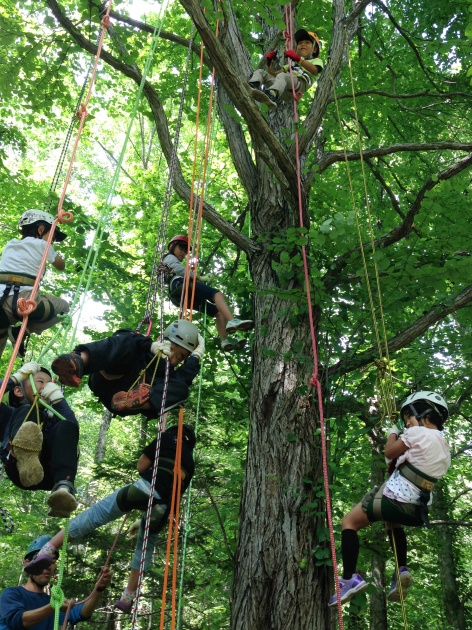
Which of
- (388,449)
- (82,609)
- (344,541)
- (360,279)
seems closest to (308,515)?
(344,541)

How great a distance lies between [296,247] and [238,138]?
158 centimetres

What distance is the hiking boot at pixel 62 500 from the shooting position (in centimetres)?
306

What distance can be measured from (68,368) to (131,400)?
1.61ft

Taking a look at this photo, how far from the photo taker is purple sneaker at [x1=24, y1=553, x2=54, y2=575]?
357 centimetres

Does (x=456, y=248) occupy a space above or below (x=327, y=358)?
above

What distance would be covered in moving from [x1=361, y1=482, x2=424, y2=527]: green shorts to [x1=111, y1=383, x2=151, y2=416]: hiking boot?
1494mm

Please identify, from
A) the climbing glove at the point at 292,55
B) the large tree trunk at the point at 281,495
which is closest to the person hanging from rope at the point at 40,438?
the large tree trunk at the point at 281,495

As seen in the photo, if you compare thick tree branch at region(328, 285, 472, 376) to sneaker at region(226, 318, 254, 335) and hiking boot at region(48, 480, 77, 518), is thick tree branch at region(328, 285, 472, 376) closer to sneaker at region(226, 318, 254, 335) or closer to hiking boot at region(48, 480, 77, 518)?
sneaker at region(226, 318, 254, 335)

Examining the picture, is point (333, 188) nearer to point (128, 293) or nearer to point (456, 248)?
point (456, 248)

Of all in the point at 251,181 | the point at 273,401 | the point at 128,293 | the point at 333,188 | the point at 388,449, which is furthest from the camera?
the point at 128,293

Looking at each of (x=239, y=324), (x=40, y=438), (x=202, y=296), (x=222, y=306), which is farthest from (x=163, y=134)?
(x=40, y=438)

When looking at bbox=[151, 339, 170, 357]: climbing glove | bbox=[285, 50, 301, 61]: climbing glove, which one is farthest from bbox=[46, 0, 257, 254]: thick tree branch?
bbox=[151, 339, 170, 357]: climbing glove

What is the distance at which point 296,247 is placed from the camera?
182 inches

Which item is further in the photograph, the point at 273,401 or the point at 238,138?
the point at 238,138
